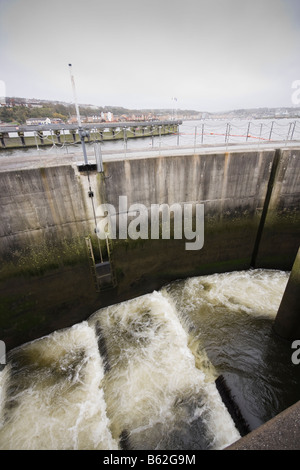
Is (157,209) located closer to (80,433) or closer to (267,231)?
(267,231)

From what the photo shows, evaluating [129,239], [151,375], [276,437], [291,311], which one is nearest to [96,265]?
[129,239]

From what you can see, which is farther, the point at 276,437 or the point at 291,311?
the point at 291,311

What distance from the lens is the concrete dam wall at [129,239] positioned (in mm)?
7043

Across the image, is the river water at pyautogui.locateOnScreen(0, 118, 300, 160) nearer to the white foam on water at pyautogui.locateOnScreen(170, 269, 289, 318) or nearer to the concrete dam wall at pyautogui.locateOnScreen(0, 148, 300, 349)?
the concrete dam wall at pyautogui.locateOnScreen(0, 148, 300, 349)

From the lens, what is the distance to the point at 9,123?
3161 centimetres

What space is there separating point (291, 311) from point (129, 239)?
18.6 ft

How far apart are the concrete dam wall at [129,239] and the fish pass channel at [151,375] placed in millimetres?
1015

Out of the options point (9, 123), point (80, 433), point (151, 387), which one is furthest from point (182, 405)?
point (9, 123)

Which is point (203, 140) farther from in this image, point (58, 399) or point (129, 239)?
point (58, 399)

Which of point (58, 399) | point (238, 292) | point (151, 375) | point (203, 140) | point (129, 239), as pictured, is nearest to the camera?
point (58, 399)

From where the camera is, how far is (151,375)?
6.58m

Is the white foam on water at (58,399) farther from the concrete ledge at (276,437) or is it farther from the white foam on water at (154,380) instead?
the concrete ledge at (276,437)

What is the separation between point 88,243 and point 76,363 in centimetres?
383
